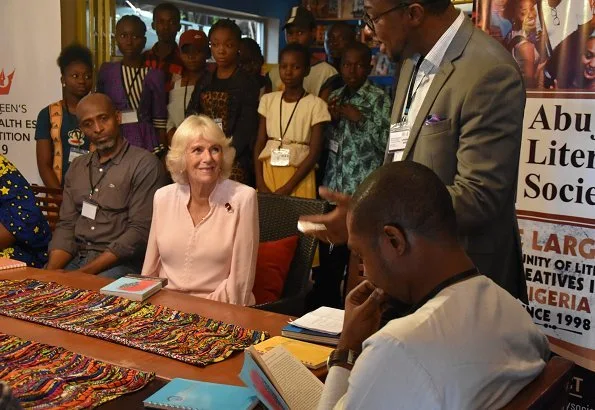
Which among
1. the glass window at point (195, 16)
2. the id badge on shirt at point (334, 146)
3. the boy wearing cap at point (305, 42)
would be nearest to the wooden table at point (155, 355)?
the id badge on shirt at point (334, 146)

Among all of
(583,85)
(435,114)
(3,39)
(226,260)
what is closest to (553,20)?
(583,85)

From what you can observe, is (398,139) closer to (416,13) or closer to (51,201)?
(416,13)

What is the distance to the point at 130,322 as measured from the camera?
6.93 feet

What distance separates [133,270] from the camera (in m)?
3.46

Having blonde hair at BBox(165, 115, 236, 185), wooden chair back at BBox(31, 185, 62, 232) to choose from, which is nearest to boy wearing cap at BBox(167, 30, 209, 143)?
wooden chair back at BBox(31, 185, 62, 232)

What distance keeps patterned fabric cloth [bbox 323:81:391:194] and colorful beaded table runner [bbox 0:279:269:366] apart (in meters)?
2.05

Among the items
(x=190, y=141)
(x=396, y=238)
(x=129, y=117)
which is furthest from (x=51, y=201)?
(x=396, y=238)

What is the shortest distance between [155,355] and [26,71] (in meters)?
3.70

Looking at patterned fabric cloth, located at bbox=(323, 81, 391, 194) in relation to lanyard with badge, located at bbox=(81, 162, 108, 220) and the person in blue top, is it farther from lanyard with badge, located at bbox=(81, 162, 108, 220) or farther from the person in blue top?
the person in blue top

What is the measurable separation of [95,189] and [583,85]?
232 centimetres

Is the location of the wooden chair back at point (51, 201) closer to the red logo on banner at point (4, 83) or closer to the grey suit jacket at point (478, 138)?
the red logo on banner at point (4, 83)

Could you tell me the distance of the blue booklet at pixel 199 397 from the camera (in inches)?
60.8

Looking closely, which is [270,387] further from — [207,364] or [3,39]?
[3,39]

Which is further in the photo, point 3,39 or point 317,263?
point 3,39
